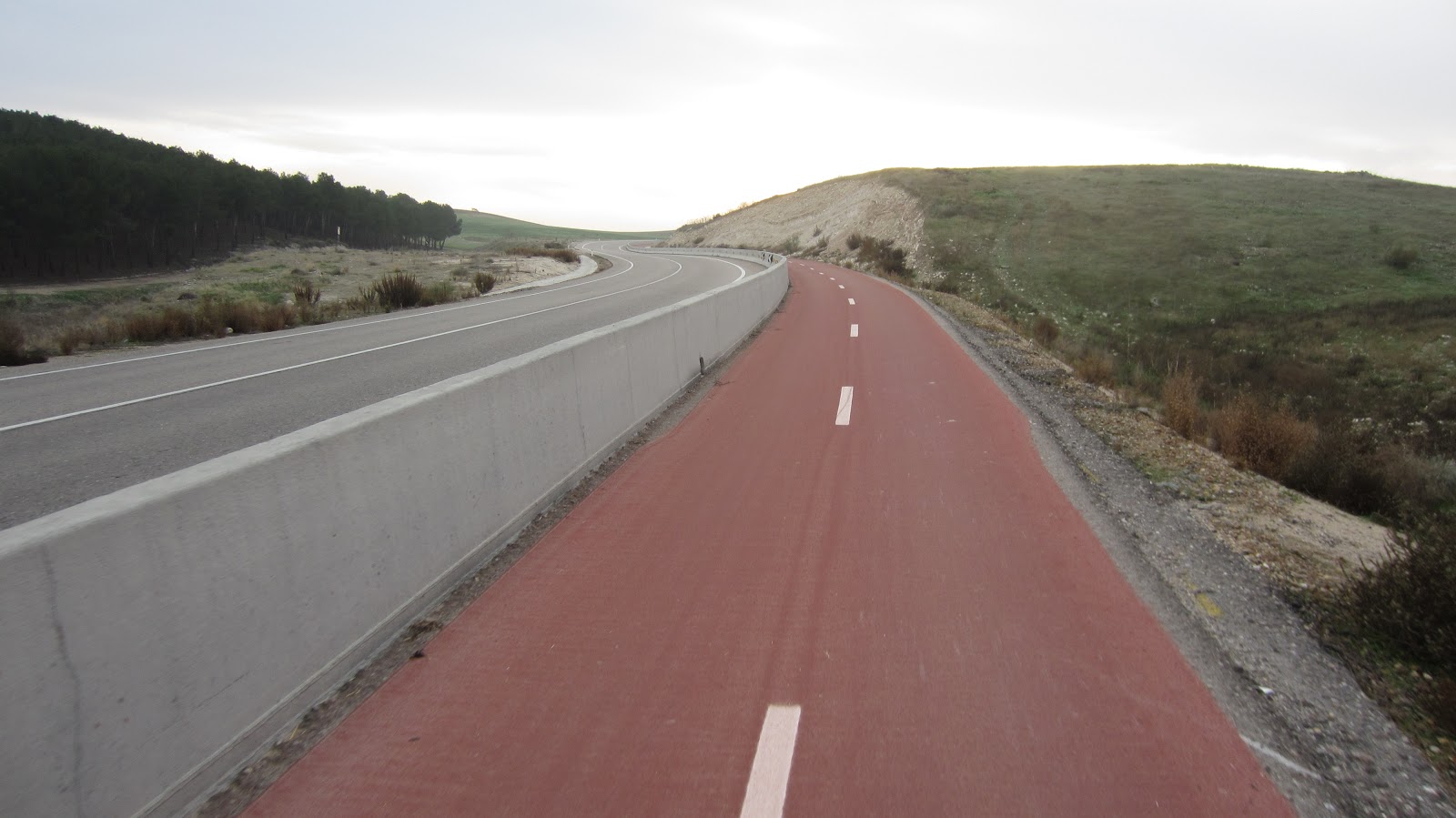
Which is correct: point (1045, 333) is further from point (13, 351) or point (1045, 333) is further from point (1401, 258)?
point (1401, 258)

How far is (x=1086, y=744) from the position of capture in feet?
11.2

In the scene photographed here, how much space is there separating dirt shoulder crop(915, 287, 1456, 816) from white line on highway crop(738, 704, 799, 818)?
A: 1.96m

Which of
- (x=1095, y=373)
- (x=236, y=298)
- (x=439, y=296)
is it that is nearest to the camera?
(x=1095, y=373)

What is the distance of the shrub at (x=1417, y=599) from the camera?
13.8 feet

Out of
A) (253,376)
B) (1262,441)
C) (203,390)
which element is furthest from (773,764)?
(253,376)

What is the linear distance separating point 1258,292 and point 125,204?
76500 mm

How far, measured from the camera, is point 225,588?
3203mm

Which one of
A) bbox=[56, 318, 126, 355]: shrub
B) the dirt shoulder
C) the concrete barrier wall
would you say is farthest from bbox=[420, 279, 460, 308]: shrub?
the concrete barrier wall

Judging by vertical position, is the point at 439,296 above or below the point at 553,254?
below

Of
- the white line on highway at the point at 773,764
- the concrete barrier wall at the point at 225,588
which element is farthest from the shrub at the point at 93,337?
the white line on highway at the point at 773,764

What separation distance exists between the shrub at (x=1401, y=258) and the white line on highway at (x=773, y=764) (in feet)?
155

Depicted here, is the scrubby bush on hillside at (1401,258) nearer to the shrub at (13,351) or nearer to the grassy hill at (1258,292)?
the grassy hill at (1258,292)

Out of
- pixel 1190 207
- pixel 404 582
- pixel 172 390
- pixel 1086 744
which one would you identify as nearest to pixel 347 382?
pixel 172 390

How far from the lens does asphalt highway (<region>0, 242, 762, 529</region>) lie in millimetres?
6535
